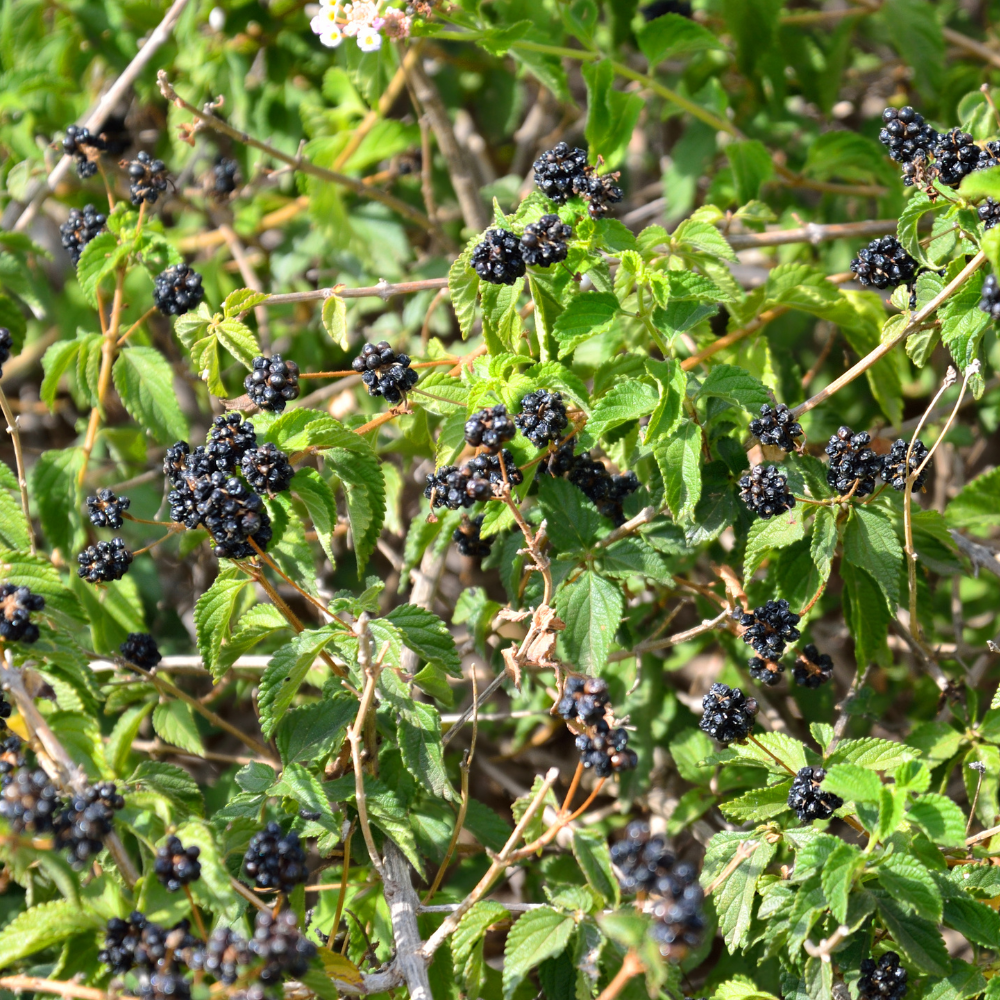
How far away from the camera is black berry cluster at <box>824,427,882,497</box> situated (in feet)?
7.82

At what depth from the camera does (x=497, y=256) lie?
7.71ft

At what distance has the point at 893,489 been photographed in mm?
2555

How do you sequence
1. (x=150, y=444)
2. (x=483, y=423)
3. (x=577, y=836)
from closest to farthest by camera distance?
(x=577, y=836)
(x=483, y=423)
(x=150, y=444)

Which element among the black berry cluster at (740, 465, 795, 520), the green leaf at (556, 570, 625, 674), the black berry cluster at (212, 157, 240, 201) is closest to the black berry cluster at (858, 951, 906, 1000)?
the green leaf at (556, 570, 625, 674)

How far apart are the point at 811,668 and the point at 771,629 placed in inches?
11.2

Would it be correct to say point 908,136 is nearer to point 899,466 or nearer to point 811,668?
point 899,466

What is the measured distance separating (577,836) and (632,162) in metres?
3.62

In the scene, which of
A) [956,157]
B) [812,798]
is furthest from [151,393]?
[956,157]

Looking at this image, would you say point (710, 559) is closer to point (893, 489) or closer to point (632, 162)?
point (893, 489)

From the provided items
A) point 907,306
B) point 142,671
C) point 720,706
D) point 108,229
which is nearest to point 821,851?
point 720,706

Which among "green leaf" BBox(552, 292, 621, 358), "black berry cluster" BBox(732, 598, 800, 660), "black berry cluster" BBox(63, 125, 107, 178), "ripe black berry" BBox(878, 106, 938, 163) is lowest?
"black berry cluster" BBox(732, 598, 800, 660)

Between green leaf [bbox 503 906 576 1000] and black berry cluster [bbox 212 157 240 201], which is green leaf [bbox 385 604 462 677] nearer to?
green leaf [bbox 503 906 576 1000]

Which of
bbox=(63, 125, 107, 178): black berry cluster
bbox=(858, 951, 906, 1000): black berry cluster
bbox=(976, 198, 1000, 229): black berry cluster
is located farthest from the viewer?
bbox=(63, 125, 107, 178): black berry cluster

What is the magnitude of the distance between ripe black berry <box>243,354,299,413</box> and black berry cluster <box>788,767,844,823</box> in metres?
1.47
